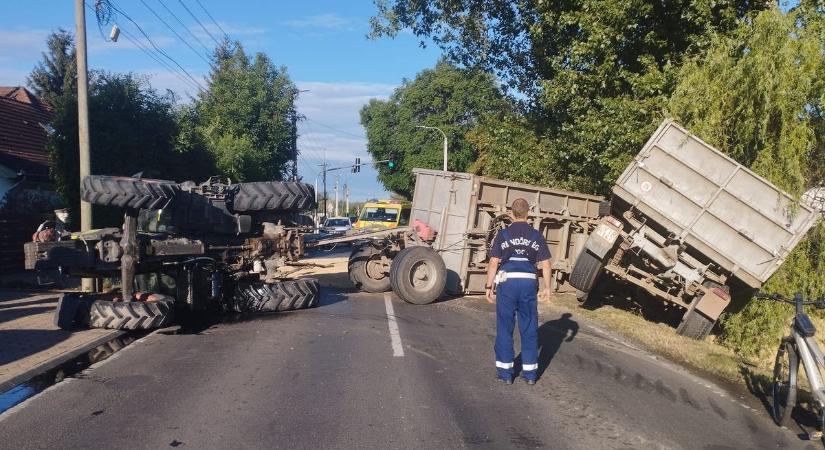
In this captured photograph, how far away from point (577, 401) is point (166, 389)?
12.8 feet

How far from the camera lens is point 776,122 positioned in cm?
998

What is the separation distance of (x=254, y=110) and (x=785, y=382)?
31333 millimetres

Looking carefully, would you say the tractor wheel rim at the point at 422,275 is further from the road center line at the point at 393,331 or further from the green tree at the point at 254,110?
the green tree at the point at 254,110

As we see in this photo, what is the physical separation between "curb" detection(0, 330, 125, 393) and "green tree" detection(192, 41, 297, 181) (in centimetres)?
2039

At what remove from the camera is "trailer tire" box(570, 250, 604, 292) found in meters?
11.4

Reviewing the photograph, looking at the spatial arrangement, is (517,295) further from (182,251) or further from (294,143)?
(294,143)

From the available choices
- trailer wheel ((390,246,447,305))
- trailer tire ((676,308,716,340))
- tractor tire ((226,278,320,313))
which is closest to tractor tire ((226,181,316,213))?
tractor tire ((226,278,320,313))

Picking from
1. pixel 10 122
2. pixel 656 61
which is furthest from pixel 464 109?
pixel 656 61

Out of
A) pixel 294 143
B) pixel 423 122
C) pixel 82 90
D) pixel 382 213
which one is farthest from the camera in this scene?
pixel 423 122

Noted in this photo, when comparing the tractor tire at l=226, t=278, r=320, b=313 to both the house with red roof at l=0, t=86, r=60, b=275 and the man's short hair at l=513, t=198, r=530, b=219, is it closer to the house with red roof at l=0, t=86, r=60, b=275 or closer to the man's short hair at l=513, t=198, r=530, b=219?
the man's short hair at l=513, t=198, r=530, b=219

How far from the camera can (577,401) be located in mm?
6770

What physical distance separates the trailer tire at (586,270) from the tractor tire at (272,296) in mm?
4329

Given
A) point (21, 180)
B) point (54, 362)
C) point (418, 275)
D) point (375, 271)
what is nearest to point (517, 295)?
point (54, 362)

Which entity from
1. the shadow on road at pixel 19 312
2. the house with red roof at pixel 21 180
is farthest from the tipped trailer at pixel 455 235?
the house with red roof at pixel 21 180
